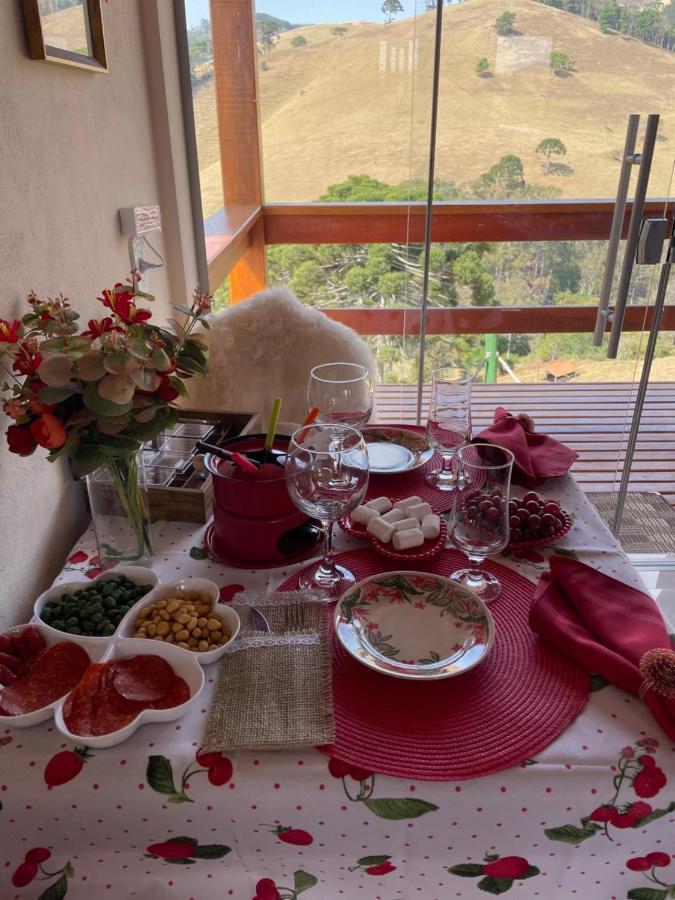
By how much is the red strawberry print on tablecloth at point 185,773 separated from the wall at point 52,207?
0.39 metres

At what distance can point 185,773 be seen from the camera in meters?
0.64

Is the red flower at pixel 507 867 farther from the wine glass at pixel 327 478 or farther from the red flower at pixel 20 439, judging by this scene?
the red flower at pixel 20 439

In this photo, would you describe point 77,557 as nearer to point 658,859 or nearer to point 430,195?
point 658,859

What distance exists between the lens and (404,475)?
3.88 ft

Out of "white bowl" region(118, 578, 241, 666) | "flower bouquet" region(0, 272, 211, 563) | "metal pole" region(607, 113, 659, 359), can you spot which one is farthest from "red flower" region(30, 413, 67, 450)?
"metal pole" region(607, 113, 659, 359)

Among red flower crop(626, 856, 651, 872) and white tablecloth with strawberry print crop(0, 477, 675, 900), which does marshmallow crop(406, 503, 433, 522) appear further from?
red flower crop(626, 856, 651, 872)

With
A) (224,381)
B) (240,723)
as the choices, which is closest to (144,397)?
(240,723)

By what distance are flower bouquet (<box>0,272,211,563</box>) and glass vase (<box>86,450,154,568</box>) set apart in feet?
0.07

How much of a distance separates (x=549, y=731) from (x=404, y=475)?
57 cm

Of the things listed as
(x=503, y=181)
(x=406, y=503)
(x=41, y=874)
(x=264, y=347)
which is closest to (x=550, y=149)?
(x=503, y=181)

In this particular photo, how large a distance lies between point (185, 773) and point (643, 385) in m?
1.85

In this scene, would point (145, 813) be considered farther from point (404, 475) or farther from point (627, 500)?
point (627, 500)

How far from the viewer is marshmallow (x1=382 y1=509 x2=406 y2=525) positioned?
99 cm

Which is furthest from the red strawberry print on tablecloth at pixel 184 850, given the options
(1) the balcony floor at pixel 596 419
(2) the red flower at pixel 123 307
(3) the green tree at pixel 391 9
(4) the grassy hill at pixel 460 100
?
(3) the green tree at pixel 391 9
